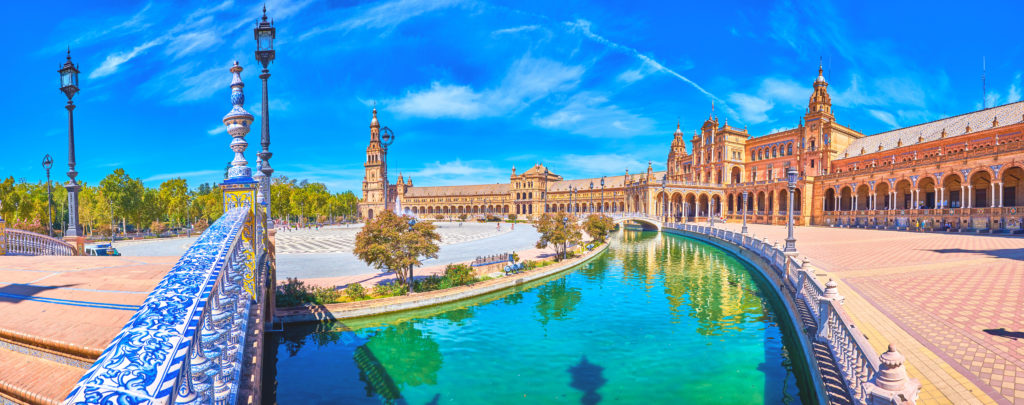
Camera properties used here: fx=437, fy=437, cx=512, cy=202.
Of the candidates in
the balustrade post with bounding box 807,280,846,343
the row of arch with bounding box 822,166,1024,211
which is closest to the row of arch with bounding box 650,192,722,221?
the row of arch with bounding box 822,166,1024,211

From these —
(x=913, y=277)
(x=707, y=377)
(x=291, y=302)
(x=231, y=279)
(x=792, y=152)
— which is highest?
(x=792, y=152)

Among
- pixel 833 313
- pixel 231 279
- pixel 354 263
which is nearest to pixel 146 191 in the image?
pixel 354 263

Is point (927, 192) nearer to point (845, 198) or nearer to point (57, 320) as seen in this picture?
point (845, 198)

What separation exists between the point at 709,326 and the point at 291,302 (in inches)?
493

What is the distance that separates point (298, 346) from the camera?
1130cm

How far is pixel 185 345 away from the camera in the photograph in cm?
198

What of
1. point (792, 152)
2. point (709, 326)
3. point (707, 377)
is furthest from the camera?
point (792, 152)

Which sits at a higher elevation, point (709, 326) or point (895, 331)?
point (895, 331)

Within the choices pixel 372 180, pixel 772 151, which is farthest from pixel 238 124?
pixel 372 180

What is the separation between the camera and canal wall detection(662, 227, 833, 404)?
24.1 feet

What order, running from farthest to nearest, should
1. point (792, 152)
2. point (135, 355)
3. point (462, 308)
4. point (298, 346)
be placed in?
point (792, 152) → point (462, 308) → point (298, 346) → point (135, 355)

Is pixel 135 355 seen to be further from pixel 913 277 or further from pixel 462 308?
pixel 913 277

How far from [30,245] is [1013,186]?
60.0m

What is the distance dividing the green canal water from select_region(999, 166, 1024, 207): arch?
3631 centimetres
